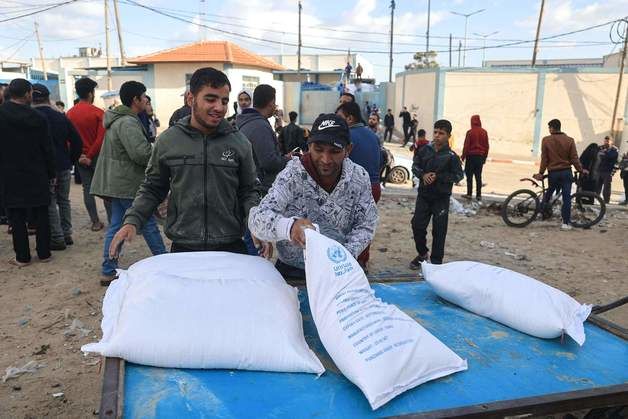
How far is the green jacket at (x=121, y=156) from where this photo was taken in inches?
149

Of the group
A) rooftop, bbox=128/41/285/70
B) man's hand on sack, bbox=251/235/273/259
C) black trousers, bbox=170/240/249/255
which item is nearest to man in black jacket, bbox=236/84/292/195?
black trousers, bbox=170/240/249/255

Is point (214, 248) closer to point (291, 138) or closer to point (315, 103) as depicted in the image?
point (291, 138)

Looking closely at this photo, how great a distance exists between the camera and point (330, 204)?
Result: 2.14 metres

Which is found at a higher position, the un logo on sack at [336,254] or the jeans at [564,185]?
the un logo on sack at [336,254]

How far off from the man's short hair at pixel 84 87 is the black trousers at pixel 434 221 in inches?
143

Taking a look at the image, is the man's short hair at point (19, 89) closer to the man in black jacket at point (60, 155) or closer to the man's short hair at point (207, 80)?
the man in black jacket at point (60, 155)

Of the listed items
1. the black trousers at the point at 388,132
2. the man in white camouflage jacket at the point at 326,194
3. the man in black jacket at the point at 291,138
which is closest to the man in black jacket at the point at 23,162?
the man in black jacket at the point at 291,138

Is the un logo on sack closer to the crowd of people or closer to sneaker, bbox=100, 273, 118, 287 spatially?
the crowd of people

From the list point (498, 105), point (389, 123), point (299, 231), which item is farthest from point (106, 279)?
point (389, 123)

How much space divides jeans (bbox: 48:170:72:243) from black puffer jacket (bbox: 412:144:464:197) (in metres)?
3.73

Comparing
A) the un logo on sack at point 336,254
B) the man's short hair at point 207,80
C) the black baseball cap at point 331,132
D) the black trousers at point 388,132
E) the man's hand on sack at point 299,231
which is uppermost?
the man's short hair at point 207,80

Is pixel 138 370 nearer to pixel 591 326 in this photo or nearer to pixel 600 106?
pixel 591 326

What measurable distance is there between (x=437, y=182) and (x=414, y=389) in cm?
339

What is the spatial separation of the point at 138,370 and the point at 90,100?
4.59m
